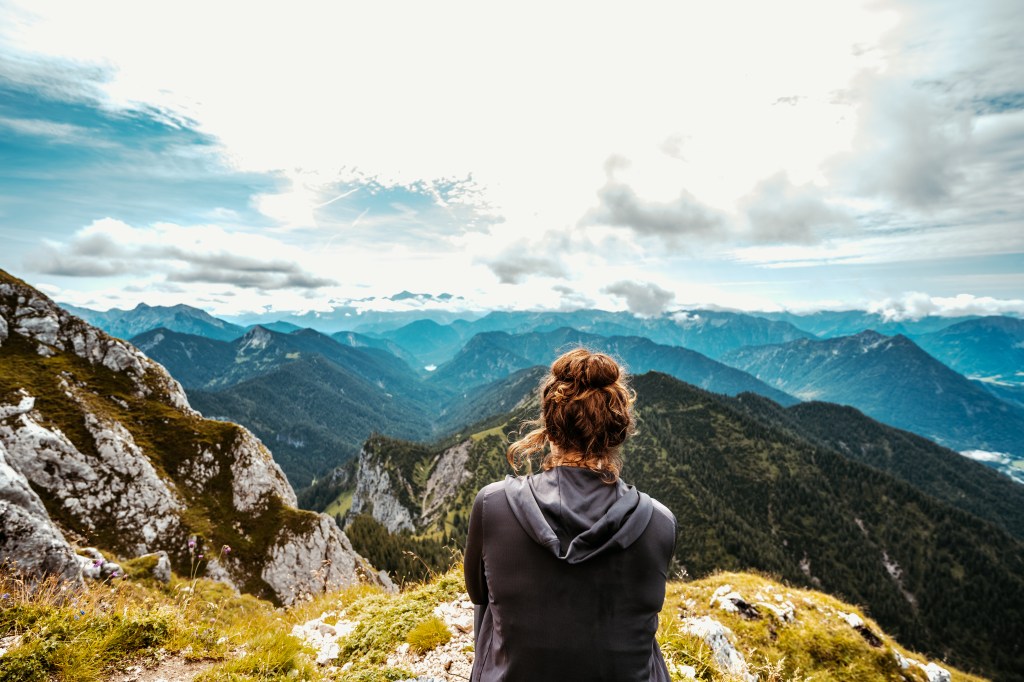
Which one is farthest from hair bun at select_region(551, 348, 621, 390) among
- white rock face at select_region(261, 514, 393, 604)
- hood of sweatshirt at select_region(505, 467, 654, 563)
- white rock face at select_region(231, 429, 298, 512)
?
white rock face at select_region(231, 429, 298, 512)

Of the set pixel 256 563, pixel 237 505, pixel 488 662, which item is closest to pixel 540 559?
pixel 488 662

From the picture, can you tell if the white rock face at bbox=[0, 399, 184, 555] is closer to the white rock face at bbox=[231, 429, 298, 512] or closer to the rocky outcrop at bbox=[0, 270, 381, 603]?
the rocky outcrop at bbox=[0, 270, 381, 603]

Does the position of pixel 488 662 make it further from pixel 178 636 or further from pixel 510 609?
pixel 178 636

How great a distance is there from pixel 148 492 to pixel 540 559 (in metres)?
53.1

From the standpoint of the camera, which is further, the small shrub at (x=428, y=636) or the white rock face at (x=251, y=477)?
the white rock face at (x=251, y=477)

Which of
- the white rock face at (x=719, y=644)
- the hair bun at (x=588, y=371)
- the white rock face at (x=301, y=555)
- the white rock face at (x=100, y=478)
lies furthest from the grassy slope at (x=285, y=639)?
the white rock face at (x=100, y=478)

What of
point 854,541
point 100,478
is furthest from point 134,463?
point 854,541

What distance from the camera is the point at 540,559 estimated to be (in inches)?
125

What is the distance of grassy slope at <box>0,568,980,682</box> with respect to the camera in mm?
5645

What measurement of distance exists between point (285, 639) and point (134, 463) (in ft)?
161

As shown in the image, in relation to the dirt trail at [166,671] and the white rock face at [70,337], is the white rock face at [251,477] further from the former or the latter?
the dirt trail at [166,671]

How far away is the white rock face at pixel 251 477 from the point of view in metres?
48.3

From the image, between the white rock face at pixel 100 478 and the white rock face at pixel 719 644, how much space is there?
151 ft

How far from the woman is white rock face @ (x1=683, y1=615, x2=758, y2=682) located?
18.5 feet
